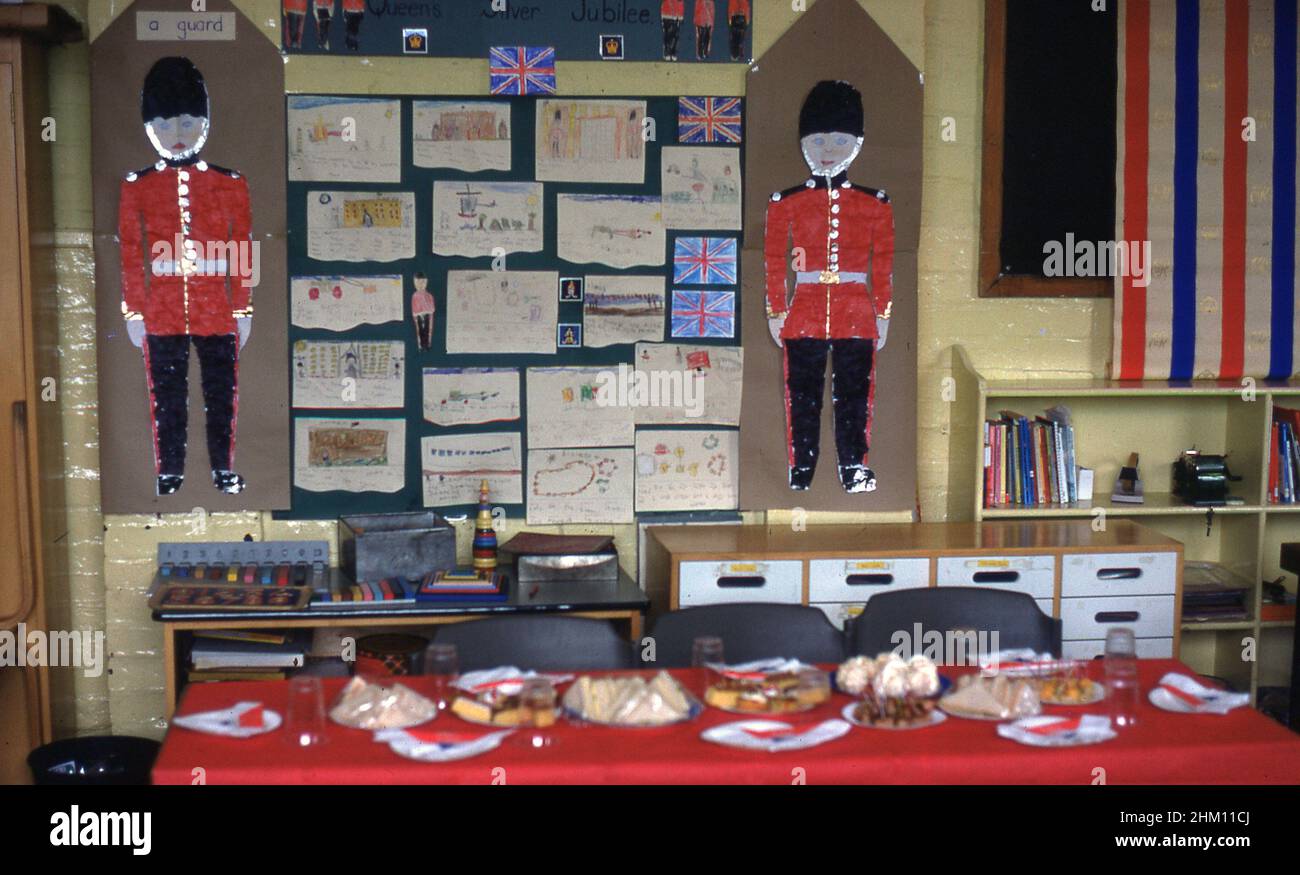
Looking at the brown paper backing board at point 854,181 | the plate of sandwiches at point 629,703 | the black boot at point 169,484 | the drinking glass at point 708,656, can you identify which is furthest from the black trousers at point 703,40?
the plate of sandwiches at point 629,703

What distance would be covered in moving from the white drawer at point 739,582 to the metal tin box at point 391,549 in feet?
2.43

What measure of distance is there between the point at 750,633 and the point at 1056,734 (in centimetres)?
87

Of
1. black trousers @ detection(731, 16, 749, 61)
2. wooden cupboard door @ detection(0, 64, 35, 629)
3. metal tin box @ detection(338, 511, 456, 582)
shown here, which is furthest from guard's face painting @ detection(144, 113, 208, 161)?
black trousers @ detection(731, 16, 749, 61)

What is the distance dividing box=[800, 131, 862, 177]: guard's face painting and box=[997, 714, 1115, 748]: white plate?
2279 millimetres

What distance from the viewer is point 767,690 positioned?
2822 millimetres

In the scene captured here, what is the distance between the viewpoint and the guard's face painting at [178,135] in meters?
4.21

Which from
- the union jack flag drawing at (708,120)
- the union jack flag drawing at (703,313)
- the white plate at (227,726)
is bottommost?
the white plate at (227,726)

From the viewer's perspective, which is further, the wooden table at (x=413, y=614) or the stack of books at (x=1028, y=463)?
the stack of books at (x=1028, y=463)

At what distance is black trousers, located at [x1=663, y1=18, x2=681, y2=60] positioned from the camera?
4.40 meters

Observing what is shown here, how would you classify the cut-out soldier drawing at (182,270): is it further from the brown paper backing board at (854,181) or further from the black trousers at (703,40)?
the brown paper backing board at (854,181)

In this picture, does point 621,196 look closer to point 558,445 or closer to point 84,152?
point 558,445

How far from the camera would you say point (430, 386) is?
4.41 m

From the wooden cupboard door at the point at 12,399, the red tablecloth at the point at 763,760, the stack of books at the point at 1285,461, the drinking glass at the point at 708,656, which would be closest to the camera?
the red tablecloth at the point at 763,760

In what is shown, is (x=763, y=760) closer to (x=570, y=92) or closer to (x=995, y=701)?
(x=995, y=701)
